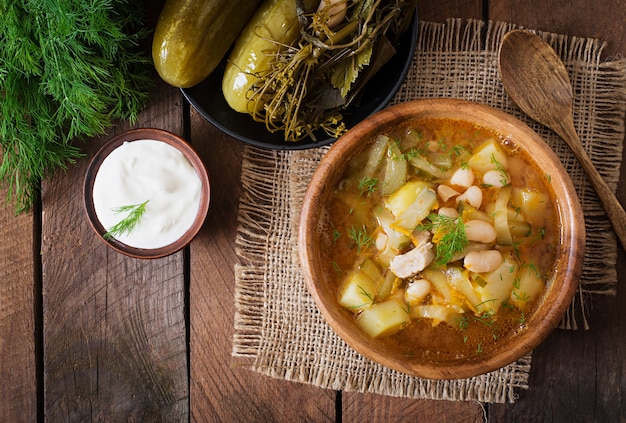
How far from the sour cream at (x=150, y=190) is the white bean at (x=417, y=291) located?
81 centimetres

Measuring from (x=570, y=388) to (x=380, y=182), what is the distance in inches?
43.2

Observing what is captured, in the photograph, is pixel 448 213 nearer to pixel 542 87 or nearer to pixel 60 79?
pixel 542 87

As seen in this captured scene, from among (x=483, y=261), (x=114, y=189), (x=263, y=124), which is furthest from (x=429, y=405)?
(x=114, y=189)

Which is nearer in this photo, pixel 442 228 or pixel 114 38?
pixel 442 228

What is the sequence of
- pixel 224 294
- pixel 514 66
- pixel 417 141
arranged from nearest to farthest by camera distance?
1. pixel 417 141
2. pixel 514 66
3. pixel 224 294

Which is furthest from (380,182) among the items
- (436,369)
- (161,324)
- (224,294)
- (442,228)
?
(161,324)

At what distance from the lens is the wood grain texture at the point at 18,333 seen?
2547 mm

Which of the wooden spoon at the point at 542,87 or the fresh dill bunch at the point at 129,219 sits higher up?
the wooden spoon at the point at 542,87

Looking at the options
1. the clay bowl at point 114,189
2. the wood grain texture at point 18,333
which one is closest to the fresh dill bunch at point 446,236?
the clay bowl at point 114,189

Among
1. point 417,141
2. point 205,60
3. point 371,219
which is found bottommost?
point 371,219

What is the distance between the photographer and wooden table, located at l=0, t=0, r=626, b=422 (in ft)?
7.95

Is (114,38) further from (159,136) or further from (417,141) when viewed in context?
(417,141)

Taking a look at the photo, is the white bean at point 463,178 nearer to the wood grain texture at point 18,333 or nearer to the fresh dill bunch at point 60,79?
the fresh dill bunch at point 60,79

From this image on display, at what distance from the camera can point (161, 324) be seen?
2508 millimetres
